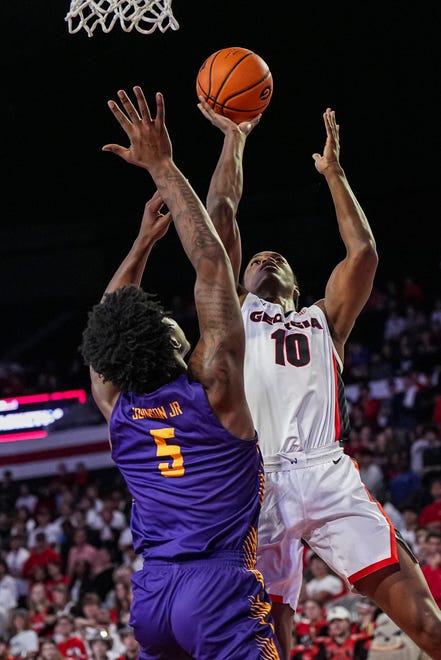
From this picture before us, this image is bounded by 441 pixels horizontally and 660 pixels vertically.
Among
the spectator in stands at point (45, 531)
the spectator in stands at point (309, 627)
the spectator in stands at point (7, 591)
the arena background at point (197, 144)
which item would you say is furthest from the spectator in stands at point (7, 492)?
the spectator in stands at point (309, 627)

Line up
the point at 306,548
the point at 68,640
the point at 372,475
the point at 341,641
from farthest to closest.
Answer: the point at 372,475, the point at 306,548, the point at 68,640, the point at 341,641

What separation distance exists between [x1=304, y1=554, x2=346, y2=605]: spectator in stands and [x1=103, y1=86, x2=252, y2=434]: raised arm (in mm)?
5497

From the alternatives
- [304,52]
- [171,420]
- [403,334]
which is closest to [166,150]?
[171,420]

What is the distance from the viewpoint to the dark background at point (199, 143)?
486 inches

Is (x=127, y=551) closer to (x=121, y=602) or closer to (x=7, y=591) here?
(x=7, y=591)

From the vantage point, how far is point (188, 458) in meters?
3.19

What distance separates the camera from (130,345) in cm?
316

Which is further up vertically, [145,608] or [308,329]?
[308,329]

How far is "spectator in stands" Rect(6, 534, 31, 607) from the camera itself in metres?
11.3

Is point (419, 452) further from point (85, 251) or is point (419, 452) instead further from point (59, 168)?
point (85, 251)

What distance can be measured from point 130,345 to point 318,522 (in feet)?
4.68

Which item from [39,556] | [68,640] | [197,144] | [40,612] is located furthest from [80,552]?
[197,144]

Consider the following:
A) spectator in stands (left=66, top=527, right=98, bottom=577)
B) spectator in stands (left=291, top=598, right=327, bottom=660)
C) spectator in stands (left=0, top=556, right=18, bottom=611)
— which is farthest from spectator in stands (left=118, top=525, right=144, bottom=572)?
spectator in stands (left=291, top=598, right=327, bottom=660)

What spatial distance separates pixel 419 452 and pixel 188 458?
864 cm
